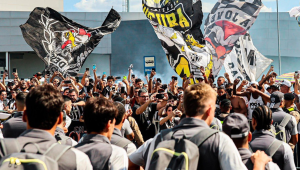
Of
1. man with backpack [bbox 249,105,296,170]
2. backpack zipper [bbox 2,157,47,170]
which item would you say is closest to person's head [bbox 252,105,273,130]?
man with backpack [bbox 249,105,296,170]

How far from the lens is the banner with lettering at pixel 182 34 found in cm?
1225

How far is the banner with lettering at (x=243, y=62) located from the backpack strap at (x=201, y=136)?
44.5 ft

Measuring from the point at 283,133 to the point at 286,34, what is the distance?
35.3 m

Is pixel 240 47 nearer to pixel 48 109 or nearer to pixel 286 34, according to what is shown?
pixel 48 109

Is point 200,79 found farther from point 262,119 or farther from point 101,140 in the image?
point 101,140

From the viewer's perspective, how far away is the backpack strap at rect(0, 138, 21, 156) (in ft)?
8.55

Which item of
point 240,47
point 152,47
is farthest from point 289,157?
point 152,47

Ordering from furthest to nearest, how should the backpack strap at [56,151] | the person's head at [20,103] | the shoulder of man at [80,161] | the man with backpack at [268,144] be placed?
1. the person's head at [20,103]
2. the man with backpack at [268,144]
3. the shoulder of man at [80,161]
4. the backpack strap at [56,151]

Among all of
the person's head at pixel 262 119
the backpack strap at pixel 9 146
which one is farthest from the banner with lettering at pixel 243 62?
the backpack strap at pixel 9 146

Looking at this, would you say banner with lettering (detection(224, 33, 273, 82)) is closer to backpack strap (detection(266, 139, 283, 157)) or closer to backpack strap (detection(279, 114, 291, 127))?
backpack strap (detection(279, 114, 291, 127))

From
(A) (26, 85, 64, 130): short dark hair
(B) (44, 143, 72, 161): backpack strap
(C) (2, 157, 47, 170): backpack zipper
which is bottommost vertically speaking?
(C) (2, 157, 47, 170): backpack zipper

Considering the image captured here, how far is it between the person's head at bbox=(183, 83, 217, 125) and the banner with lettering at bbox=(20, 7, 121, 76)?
11.6m

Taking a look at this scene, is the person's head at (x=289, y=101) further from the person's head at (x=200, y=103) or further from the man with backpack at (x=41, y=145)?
the man with backpack at (x=41, y=145)

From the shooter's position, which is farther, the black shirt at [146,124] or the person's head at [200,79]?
the person's head at [200,79]
